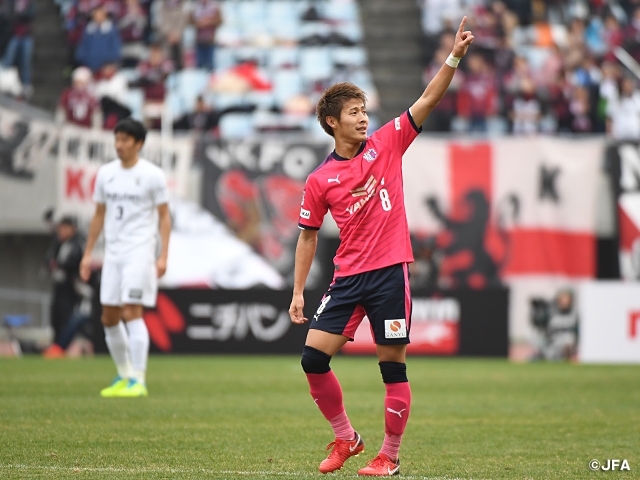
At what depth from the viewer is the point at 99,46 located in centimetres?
2247

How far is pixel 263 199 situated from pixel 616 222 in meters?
5.77

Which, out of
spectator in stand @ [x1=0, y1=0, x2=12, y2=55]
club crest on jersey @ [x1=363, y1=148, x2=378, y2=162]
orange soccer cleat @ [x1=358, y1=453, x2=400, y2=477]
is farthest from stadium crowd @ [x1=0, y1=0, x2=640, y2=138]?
orange soccer cleat @ [x1=358, y1=453, x2=400, y2=477]

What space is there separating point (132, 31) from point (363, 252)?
18.5 metres

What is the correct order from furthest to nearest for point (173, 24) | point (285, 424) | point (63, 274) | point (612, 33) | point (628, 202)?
1. point (612, 33)
2. point (173, 24)
3. point (628, 202)
4. point (63, 274)
5. point (285, 424)

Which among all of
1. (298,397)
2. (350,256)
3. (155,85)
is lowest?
(298,397)

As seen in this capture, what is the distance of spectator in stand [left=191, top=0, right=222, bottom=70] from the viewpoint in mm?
23062

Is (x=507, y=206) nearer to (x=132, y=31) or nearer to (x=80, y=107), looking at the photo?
(x=80, y=107)

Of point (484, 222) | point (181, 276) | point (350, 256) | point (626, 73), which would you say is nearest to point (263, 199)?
point (181, 276)

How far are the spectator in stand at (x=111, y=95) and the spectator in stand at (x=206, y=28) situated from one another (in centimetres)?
189

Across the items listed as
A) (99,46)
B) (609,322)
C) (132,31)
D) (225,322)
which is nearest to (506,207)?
(609,322)

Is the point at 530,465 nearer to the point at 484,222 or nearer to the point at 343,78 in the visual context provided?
the point at 484,222

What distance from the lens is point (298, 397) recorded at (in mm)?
10555

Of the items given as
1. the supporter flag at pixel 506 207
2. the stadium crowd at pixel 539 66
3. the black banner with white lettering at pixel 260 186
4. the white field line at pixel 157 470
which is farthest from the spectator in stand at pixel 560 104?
the white field line at pixel 157 470

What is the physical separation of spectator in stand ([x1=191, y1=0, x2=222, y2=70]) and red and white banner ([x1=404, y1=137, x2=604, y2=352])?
20.3 ft
